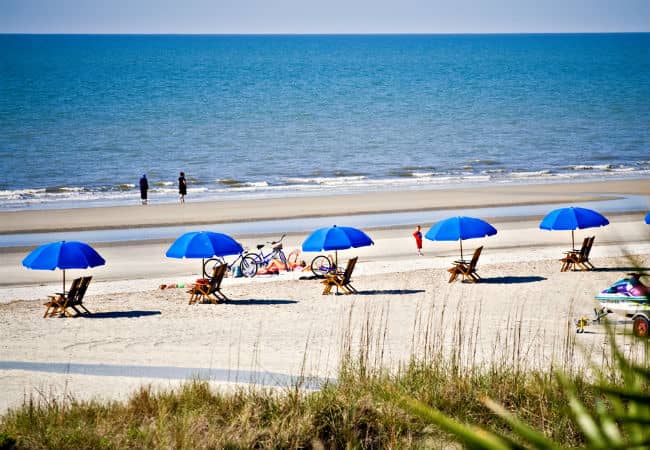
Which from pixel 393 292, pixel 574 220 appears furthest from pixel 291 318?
pixel 574 220

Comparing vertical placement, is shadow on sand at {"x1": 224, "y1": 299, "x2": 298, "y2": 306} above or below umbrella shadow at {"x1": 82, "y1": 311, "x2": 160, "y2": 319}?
above

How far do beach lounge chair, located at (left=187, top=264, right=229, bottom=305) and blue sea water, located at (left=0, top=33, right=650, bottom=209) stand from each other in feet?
63.5

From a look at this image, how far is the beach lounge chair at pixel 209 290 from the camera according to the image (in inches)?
696

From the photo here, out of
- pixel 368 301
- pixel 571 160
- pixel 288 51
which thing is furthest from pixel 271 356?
pixel 288 51

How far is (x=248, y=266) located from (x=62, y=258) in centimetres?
544

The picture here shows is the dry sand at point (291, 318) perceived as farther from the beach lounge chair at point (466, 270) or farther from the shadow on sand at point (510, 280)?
the beach lounge chair at point (466, 270)

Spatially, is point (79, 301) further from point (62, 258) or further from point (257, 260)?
point (257, 260)

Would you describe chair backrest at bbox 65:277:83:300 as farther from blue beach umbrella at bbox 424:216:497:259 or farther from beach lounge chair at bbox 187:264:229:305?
blue beach umbrella at bbox 424:216:497:259

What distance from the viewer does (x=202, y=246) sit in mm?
17344

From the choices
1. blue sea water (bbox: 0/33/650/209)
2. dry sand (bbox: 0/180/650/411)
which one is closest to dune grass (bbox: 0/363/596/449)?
dry sand (bbox: 0/180/650/411)

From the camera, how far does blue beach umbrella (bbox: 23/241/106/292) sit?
1627 centimetres

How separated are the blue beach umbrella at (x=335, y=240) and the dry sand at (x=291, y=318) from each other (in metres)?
1.02

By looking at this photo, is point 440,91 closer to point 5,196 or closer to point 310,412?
point 5,196

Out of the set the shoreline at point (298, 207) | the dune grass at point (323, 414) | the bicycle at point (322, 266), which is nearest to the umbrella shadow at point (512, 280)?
the bicycle at point (322, 266)
